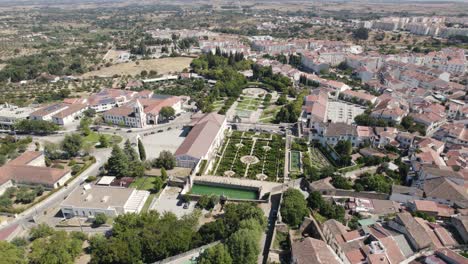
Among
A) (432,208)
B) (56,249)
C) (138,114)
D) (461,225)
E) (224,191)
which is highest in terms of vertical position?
(138,114)

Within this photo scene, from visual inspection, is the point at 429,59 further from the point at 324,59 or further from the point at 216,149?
the point at 216,149

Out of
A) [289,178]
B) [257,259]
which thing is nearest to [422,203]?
[289,178]

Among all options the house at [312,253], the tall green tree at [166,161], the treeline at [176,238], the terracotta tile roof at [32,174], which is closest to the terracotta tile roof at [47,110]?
the terracotta tile roof at [32,174]

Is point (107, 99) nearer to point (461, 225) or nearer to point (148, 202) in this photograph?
point (148, 202)

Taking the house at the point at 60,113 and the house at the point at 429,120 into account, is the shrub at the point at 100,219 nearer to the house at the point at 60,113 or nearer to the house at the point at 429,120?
the house at the point at 60,113

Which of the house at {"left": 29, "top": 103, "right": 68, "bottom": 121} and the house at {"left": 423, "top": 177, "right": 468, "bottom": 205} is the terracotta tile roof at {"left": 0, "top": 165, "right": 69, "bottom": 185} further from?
the house at {"left": 423, "top": 177, "right": 468, "bottom": 205}

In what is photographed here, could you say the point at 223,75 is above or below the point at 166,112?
above

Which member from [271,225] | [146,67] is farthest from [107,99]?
[271,225]
